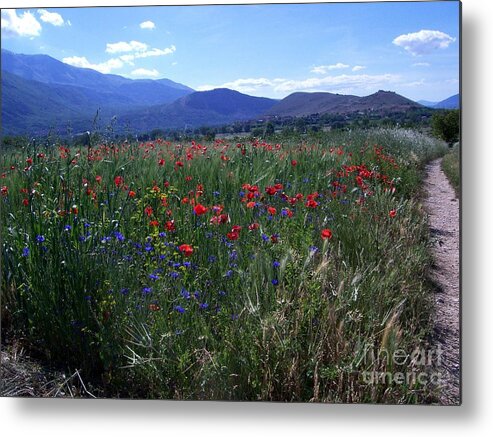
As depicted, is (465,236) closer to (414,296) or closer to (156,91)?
(414,296)

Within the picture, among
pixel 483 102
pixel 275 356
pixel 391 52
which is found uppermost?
pixel 391 52

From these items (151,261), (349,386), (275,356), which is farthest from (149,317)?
(349,386)

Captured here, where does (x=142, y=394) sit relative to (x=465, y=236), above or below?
below

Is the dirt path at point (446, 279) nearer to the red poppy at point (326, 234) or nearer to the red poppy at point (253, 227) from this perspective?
the red poppy at point (326, 234)

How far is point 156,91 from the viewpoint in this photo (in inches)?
135

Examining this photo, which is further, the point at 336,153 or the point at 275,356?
the point at 336,153

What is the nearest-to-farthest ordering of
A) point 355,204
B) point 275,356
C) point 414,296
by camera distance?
point 275,356 < point 414,296 < point 355,204

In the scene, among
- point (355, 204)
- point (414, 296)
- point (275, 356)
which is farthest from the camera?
point (355, 204)

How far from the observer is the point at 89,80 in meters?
3.45

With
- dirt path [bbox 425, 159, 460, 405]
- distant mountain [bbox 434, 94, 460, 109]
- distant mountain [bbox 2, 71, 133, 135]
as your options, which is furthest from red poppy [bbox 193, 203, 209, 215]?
distant mountain [bbox 434, 94, 460, 109]

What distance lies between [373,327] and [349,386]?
11.6 inches

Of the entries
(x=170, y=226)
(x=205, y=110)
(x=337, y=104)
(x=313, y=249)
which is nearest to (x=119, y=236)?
(x=170, y=226)

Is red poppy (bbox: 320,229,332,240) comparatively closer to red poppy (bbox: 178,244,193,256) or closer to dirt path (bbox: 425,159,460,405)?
dirt path (bbox: 425,159,460,405)

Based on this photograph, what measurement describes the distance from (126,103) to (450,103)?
62.3 inches
